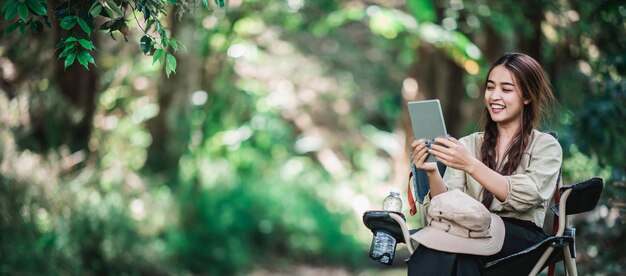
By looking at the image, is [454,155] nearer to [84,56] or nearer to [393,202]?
[393,202]

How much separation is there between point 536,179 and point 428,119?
529 mm

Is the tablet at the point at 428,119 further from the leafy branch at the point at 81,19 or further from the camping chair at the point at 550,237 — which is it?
the leafy branch at the point at 81,19

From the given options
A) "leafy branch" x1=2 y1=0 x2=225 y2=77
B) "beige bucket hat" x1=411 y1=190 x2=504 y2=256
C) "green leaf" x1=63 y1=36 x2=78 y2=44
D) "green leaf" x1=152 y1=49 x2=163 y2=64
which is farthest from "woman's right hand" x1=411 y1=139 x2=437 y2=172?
"green leaf" x1=63 y1=36 x2=78 y2=44

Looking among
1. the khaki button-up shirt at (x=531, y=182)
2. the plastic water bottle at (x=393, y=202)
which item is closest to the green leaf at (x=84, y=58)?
the plastic water bottle at (x=393, y=202)

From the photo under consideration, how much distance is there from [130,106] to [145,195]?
73.4 inches

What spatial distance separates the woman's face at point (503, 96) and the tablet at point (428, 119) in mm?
364

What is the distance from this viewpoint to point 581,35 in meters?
6.69

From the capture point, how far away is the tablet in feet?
10.5

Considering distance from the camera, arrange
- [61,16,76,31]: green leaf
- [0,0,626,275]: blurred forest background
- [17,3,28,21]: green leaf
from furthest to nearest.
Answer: [0,0,626,275]: blurred forest background → [61,16,76,31]: green leaf → [17,3,28,21]: green leaf

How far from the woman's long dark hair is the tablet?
387 mm

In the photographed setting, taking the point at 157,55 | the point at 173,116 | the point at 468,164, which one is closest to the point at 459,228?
the point at 468,164

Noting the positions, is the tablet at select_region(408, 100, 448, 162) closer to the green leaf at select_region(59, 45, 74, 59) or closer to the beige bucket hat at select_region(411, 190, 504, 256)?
the beige bucket hat at select_region(411, 190, 504, 256)

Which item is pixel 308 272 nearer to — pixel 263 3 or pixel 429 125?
pixel 263 3

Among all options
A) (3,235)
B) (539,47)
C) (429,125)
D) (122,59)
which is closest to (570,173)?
(539,47)
